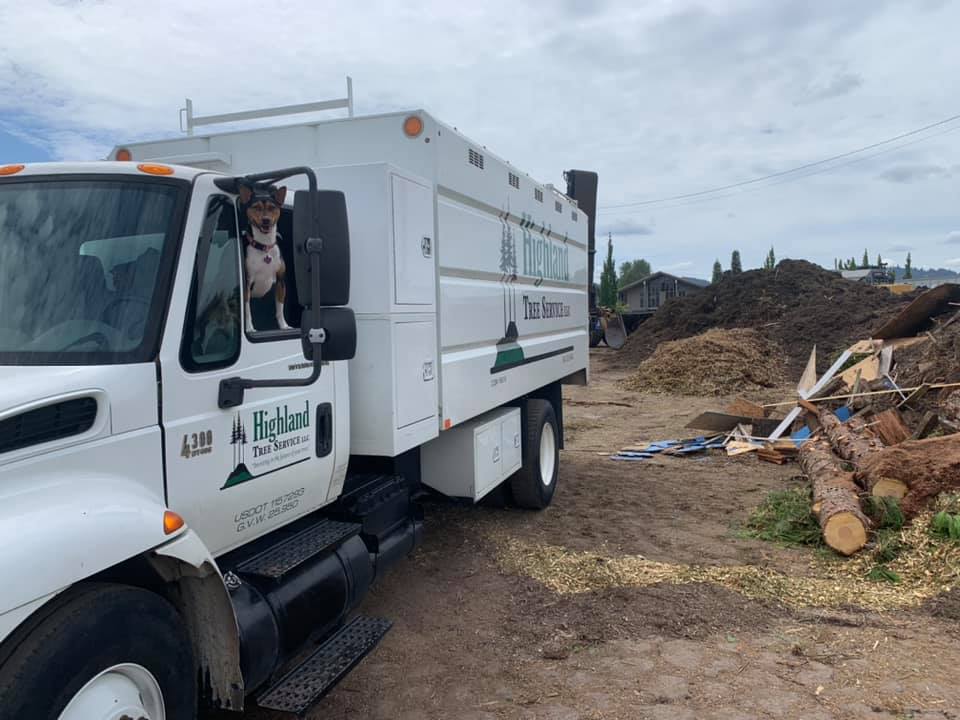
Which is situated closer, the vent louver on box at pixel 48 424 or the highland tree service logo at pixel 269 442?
the vent louver on box at pixel 48 424

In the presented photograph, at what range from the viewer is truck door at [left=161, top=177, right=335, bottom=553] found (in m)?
2.89

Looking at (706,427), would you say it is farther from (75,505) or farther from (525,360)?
(75,505)

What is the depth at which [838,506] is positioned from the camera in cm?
620

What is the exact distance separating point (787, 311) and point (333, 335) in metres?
24.9

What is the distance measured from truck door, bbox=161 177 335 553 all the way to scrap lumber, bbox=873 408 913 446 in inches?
277

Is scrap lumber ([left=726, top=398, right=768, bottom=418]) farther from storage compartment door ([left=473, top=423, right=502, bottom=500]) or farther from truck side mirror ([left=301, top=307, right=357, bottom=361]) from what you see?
truck side mirror ([left=301, top=307, right=357, bottom=361])

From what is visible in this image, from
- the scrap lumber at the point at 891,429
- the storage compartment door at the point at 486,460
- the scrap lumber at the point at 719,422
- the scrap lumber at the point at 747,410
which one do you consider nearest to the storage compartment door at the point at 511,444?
the storage compartment door at the point at 486,460

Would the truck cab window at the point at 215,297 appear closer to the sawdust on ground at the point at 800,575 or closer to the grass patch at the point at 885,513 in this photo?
the sawdust on ground at the point at 800,575

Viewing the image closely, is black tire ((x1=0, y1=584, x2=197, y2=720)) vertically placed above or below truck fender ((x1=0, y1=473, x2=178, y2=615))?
below

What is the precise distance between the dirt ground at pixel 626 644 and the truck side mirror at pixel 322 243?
88.2 inches

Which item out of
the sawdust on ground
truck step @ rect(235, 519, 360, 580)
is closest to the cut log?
the sawdust on ground

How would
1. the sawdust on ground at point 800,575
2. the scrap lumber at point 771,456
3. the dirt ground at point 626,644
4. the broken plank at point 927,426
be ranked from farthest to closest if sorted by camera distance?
1. the scrap lumber at point 771,456
2. the broken plank at point 927,426
3. the sawdust on ground at point 800,575
4. the dirt ground at point 626,644

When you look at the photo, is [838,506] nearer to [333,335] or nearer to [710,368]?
[333,335]

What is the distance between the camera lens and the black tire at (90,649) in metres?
2.11
